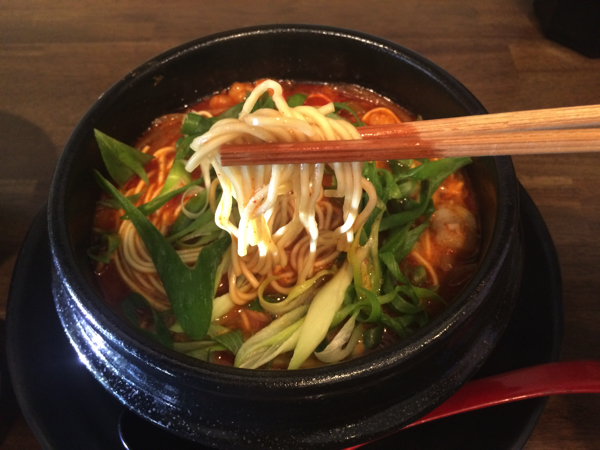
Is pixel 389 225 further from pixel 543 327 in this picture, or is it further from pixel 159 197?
pixel 159 197

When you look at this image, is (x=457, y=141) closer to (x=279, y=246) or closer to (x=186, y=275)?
(x=279, y=246)

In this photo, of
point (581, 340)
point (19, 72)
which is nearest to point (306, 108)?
point (581, 340)

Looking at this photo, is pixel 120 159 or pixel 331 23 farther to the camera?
pixel 331 23

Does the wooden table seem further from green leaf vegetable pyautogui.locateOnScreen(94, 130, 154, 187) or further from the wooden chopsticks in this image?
the wooden chopsticks

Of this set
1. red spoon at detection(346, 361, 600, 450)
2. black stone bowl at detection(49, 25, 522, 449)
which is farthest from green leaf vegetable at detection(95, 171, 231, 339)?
red spoon at detection(346, 361, 600, 450)

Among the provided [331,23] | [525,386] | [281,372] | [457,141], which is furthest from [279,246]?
[331,23]

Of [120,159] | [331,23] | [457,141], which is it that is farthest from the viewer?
[331,23]
